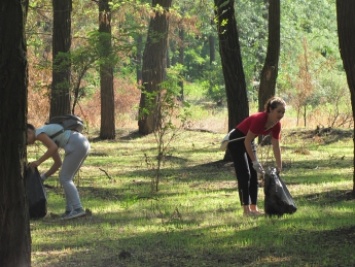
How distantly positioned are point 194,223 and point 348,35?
3101 mm

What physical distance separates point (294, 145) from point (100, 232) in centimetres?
1457

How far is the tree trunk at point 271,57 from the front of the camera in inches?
868

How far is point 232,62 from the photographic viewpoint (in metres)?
18.5

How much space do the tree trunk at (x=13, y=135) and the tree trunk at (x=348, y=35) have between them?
17.2 feet

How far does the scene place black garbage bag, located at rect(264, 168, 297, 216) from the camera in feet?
34.2

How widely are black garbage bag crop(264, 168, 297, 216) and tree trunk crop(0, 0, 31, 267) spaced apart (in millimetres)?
4117

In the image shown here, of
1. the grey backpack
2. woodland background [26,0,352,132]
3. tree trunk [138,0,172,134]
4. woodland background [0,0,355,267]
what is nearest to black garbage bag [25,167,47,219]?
the grey backpack

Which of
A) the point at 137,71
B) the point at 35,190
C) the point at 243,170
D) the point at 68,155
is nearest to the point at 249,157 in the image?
the point at 243,170

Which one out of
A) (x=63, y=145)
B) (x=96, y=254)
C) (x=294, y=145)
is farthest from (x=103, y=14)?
(x=96, y=254)

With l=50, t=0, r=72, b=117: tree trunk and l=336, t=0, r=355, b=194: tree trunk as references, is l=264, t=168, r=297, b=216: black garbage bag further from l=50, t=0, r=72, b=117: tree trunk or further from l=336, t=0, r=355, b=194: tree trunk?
l=50, t=0, r=72, b=117: tree trunk

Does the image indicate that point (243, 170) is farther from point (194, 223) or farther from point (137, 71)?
point (137, 71)

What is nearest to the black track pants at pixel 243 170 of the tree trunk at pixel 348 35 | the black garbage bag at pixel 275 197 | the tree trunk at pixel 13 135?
the black garbage bag at pixel 275 197

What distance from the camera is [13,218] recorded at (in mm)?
6984

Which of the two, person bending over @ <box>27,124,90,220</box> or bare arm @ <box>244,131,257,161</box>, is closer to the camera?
bare arm @ <box>244,131,257,161</box>
